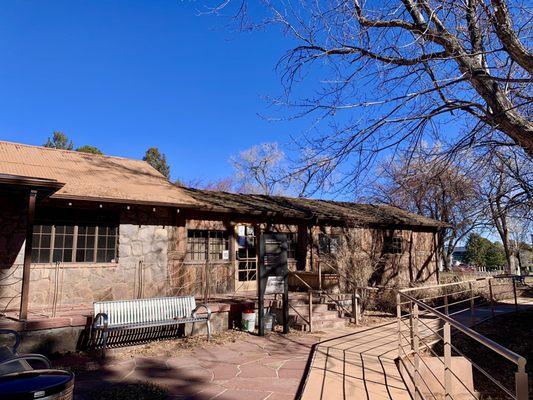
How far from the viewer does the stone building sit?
29.3 ft

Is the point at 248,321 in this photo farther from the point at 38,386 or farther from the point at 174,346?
the point at 38,386

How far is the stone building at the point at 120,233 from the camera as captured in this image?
894 centimetres

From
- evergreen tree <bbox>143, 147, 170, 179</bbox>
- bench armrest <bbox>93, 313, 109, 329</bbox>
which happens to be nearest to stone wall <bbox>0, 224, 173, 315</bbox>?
bench armrest <bbox>93, 313, 109, 329</bbox>

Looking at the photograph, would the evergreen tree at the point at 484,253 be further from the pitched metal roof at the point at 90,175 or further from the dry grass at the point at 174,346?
the dry grass at the point at 174,346

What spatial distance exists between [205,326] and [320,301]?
3264 millimetres

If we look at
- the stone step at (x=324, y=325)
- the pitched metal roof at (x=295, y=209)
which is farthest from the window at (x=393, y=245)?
the stone step at (x=324, y=325)

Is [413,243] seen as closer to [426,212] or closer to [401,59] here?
[401,59]

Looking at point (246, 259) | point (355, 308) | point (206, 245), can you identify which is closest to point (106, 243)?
point (206, 245)

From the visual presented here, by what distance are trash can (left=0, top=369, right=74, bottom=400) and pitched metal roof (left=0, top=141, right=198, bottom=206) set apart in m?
7.23

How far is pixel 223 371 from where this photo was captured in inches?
241

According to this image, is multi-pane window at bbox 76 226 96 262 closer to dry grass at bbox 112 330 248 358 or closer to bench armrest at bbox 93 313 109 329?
bench armrest at bbox 93 313 109 329

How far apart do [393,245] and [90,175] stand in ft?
39.5

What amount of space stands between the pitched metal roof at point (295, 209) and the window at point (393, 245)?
658mm

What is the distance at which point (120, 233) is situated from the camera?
33.8ft
